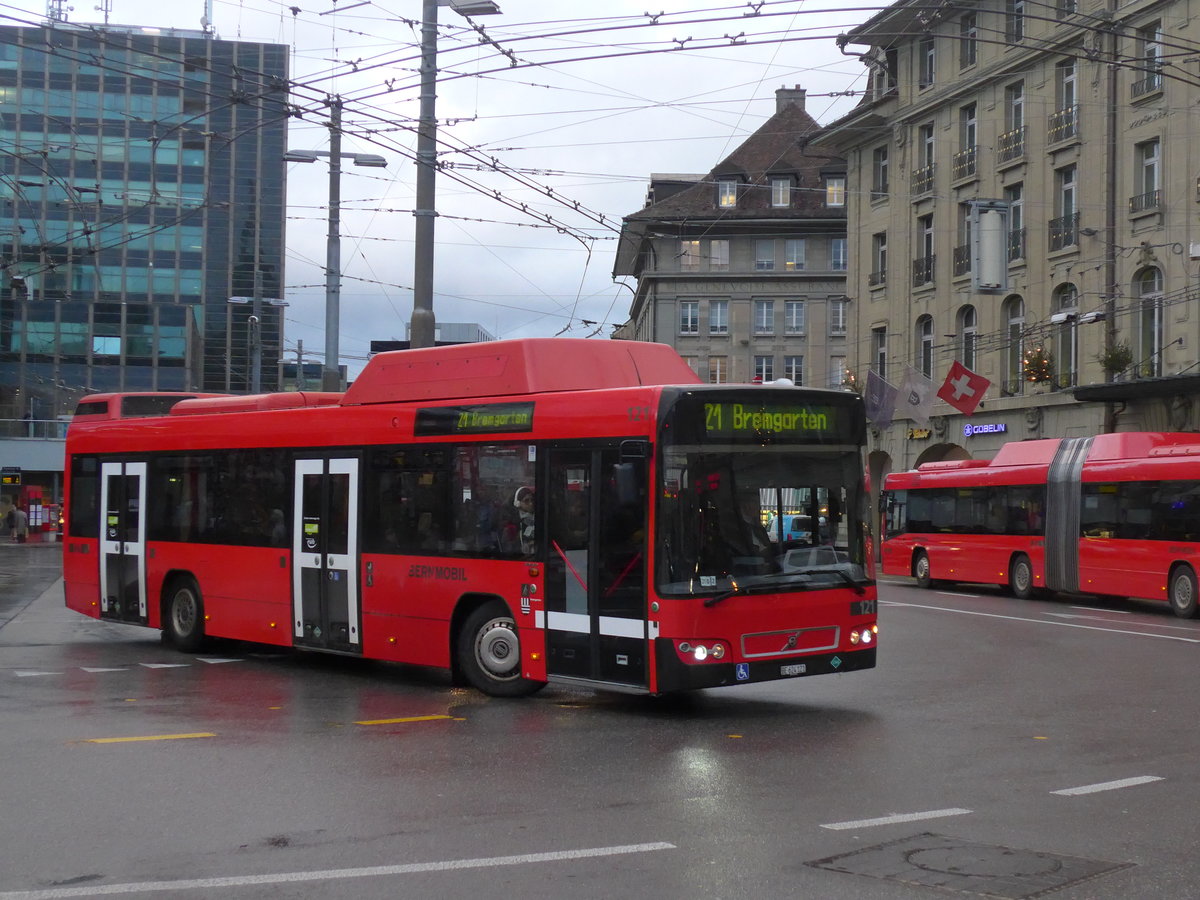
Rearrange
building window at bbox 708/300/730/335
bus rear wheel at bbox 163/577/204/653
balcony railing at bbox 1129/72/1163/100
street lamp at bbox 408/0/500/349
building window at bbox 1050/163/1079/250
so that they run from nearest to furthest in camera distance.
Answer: bus rear wheel at bbox 163/577/204/653
street lamp at bbox 408/0/500/349
balcony railing at bbox 1129/72/1163/100
building window at bbox 1050/163/1079/250
building window at bbox 708/300/730/335

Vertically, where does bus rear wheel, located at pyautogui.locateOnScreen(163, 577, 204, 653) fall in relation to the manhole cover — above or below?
above

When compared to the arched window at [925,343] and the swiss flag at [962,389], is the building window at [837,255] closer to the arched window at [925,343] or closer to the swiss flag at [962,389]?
the arched window at [925,343]

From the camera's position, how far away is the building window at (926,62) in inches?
1800

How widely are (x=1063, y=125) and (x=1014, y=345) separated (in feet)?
20.6

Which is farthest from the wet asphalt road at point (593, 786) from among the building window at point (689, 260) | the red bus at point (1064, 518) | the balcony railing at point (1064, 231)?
the building window at point (689, 260)

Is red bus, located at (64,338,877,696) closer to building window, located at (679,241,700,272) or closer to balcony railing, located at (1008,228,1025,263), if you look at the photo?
balcony railing, located at (1008,228,1025,263)

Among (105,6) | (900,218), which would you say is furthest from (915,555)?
(105,6)

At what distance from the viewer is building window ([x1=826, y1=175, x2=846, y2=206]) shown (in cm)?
7062

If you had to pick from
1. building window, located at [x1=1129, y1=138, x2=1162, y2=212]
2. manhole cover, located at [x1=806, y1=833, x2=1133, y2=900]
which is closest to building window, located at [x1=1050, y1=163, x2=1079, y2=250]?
building window, located at [x1=1129, y1=138, x2=1162, y2=212]

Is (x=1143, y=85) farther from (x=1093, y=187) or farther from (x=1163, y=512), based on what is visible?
(x=1163, y=512)

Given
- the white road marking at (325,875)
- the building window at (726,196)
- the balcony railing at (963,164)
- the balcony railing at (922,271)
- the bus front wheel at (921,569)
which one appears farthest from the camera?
the building window at (726,196)

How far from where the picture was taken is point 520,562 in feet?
40.5

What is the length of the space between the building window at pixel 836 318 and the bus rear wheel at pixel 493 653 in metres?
61.4

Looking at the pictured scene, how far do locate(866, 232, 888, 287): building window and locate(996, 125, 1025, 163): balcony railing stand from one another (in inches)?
289
